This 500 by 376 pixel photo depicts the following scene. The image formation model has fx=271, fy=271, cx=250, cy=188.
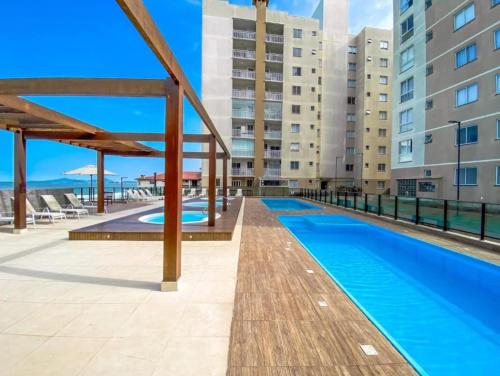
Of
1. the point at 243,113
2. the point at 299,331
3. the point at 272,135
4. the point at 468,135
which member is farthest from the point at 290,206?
the point at 299,331

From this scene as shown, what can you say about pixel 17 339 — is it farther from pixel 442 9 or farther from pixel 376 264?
pixel 442 9

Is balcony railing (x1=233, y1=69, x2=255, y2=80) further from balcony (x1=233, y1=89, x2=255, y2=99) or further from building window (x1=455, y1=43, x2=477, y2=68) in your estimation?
building window (x1=455, y1=43, x2=477, y2=68)

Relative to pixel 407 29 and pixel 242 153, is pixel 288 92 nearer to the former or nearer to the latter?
pixel 242 153

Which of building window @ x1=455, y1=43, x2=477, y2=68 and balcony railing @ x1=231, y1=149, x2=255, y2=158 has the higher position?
building window @ x1=455, y1=43, x2=477, y2=68

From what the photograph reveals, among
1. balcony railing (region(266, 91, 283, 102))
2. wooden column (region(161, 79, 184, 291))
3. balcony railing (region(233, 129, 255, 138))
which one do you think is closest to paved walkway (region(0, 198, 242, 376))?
wooden column (region(161, 79, 184, 291))

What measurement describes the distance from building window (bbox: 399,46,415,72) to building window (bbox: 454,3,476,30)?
4046mm

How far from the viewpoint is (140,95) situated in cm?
407

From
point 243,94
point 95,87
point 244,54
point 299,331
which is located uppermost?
point 244,54

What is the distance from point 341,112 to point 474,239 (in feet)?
105

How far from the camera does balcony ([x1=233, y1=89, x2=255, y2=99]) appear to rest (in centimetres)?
3044

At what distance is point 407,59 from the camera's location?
22.0 meters

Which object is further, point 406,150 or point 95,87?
point 406,150

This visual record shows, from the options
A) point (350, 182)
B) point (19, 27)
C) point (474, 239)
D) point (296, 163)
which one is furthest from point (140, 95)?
point (350, 182)

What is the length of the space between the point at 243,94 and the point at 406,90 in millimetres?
16133
